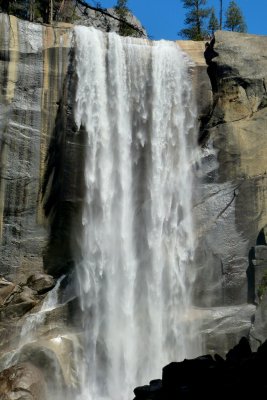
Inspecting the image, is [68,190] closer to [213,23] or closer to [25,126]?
[25,126]

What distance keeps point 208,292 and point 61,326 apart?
494cm

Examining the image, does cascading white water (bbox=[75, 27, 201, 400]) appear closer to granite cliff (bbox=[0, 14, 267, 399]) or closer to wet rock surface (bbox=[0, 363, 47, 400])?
granite cliff (bbox=[0, 14, 267, 399])

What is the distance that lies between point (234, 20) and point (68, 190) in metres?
22.6

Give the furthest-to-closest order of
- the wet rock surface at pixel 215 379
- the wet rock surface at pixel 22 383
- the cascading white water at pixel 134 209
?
1. the cascading white water at pixel 134 209
2. the wet rock surface at pixel 22 383
3. the wet rock surface at pixel 215 379

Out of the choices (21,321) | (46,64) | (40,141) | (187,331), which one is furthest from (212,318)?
(46,64)

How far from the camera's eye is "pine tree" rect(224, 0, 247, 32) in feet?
124

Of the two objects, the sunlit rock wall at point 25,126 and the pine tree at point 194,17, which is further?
the pine tree at point 194,17

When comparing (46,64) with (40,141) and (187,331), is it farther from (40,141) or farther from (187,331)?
(187,331)

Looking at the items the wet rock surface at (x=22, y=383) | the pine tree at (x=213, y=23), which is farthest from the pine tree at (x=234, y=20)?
the wet rock surface at (x=22, y=383)

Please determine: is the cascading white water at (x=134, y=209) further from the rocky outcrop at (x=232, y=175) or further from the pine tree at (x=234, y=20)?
the pine tree at (x=234, y=20)

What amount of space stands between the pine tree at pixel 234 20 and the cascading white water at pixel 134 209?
17123 millimetres

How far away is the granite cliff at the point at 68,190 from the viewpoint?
62.2 ft

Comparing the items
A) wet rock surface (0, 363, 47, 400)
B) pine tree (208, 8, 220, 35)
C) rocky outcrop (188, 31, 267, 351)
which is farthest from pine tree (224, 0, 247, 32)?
wet rock surface (0, 363, 47, 400)

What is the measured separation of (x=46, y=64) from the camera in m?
20.4
